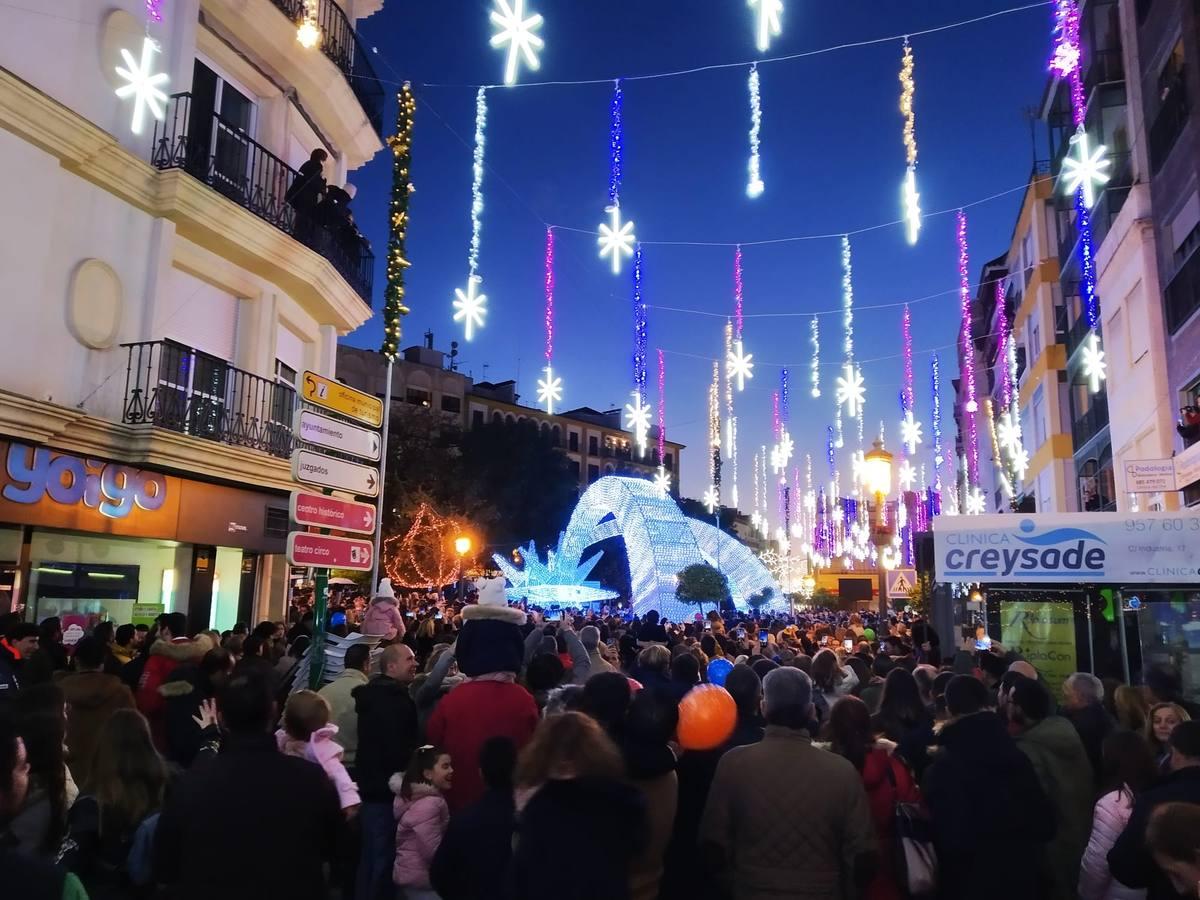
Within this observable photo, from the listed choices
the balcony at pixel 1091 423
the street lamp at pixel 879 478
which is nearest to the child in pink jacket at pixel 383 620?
the street lamp at pixel 879 478

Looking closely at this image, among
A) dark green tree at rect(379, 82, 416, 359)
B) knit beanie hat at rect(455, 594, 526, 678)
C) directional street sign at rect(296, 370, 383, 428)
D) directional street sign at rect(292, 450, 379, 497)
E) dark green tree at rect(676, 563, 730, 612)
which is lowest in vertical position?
knit beanie hat at rect(455, 594, 526, 678)

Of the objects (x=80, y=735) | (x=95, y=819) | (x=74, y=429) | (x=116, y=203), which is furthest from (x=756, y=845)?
(x=116, y=203)

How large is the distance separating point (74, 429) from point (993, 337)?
140 feet

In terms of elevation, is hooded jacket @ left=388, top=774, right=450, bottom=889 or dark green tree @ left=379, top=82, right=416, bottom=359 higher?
dark green tree @ left=379, top=82, right=416, bottom=359

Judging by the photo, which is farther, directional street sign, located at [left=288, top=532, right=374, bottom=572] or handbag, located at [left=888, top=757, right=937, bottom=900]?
directional street sign, located at [left=288, top=532, right=374, bottom=572]

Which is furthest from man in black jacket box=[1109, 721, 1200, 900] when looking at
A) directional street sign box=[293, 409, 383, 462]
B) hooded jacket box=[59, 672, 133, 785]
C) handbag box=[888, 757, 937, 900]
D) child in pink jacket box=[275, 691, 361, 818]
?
directional street sign box=[293, 409, 383, 462]

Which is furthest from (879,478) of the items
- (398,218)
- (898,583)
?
(398,218)

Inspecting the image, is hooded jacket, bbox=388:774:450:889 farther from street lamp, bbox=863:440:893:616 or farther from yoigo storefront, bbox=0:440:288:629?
street lamp, bbox=863:440:893:616

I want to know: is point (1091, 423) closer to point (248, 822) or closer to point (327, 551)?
point (327, 551)

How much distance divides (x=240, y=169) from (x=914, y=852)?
42.2 feet

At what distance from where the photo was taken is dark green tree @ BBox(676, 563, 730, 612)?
24688 millimetres

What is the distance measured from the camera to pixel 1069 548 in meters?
10.6

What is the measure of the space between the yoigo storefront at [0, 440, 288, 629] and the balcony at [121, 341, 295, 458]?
803 mm

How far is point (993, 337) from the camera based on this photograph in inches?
1735
